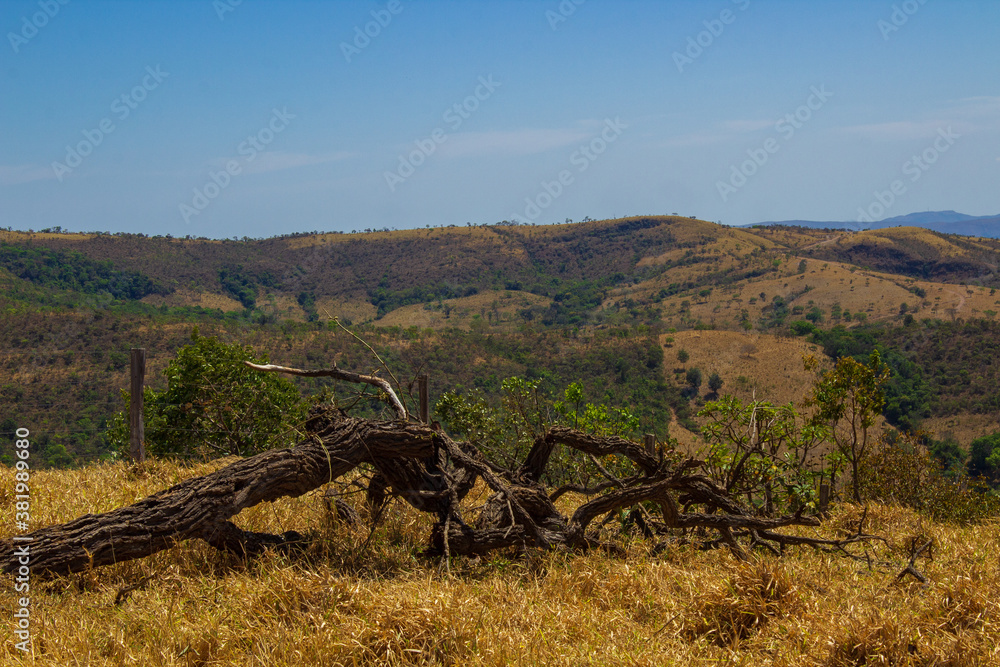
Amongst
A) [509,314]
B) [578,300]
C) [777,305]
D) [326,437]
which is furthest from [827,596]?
[578,300]

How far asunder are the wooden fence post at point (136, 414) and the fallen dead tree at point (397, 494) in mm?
3365

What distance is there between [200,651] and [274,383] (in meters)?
6.32

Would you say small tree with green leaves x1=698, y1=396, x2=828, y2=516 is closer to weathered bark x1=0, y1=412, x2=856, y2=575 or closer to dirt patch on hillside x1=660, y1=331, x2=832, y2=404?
weathered bark x1=0, y1=412, x2=856, y2=575

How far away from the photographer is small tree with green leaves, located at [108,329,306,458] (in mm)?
7496

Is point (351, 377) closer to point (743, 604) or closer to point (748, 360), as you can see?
point (743, 604)

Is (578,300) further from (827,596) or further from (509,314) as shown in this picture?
(827,596)

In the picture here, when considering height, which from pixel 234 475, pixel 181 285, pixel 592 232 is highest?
pixel 592 232

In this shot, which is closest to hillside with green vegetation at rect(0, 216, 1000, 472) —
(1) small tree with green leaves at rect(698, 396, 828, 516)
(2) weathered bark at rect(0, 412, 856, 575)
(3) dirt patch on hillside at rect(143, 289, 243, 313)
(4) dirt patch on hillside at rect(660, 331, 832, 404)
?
(3) dirt patch on hillside at rect(143, 289, 243, 313)

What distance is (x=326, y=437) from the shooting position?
3.60 metres

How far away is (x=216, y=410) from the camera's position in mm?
7703

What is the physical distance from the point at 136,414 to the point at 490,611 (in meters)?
5.03

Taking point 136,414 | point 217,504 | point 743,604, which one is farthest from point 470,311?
point 743,604

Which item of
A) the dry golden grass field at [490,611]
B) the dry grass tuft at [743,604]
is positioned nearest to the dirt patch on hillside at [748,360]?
the dry golden grass field at [490,611]

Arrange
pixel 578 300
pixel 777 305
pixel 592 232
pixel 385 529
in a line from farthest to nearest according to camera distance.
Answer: pixel 592 232 < pixel 578 300 < pixel 777 305 < pixel 385 529
